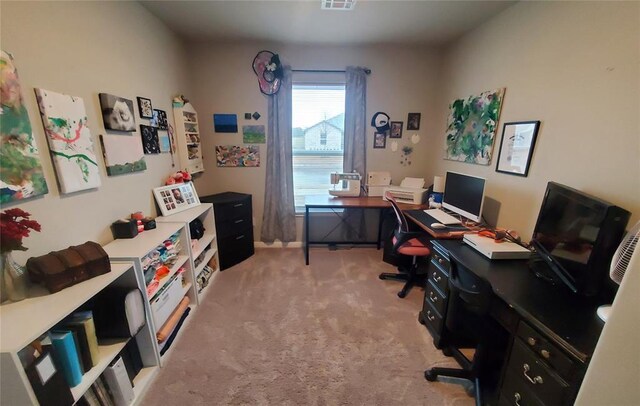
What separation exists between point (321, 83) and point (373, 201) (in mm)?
1596

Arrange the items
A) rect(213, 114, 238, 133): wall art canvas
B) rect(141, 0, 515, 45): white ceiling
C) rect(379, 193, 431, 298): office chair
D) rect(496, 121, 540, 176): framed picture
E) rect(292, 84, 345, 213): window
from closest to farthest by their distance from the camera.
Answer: rect(496, 121, 540, 176): framed picture → rect(141, 0, 515, 45): white ceiling → rect(379, 193, 431, 298): office chair → rect(213, 114, 238, 133): wall art canvas → rect(292, 84, 345, 213): window

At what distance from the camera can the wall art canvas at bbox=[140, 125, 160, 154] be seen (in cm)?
201

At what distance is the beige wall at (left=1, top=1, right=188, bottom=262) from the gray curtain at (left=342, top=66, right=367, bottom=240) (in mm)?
1983

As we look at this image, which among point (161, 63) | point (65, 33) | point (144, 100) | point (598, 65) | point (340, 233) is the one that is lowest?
point (340, 233)

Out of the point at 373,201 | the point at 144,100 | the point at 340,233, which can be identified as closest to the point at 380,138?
the point at 373,201

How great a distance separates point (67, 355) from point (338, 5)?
9.02 ft

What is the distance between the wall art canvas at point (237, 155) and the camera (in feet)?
10.0

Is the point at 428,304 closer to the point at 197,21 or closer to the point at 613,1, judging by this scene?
the point at 613,1

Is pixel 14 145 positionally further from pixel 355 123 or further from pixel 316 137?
pixel 355 123

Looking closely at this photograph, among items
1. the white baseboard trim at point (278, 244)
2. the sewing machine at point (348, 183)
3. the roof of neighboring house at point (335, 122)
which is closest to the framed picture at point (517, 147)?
the sewing machine at point (348, 183)

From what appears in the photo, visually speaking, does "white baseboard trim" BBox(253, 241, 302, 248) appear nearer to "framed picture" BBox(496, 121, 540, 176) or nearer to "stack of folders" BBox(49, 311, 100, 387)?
"stack of folders" BBox(49, 311, 100, 387)

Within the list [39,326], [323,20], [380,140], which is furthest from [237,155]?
[39,326]

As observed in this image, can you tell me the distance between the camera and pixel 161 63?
227cm

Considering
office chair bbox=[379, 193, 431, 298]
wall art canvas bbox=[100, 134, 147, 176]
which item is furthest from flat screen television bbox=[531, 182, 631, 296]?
wall art canvas bbox=[100, 134, 147, 176]
